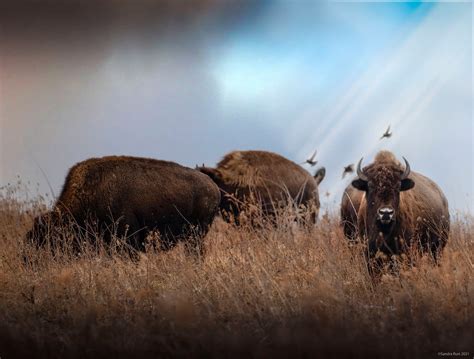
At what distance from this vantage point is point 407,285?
21.3 ft

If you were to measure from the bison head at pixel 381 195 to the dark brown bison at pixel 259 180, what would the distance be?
437cm

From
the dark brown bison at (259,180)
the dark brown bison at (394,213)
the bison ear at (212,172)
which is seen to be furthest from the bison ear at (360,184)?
the bison ear at (212,172)

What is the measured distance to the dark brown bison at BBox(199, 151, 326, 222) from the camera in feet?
41.3

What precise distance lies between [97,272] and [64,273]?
1.52 feet

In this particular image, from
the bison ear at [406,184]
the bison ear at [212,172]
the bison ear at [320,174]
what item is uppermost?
the bison ear at [406,184]

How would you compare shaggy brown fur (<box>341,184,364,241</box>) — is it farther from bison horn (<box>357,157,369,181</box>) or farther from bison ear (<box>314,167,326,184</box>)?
bison ear (<box>314,167,326,184</box>)

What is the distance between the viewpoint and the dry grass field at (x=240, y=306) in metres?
4.82

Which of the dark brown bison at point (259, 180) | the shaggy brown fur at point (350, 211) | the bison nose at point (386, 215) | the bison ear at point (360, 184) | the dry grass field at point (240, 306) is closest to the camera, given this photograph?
the dry grass field at point (240, 306)

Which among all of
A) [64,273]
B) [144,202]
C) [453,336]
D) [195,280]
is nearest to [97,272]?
[64,273]

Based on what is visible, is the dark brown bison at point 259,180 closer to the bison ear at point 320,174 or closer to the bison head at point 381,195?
the bison ear at point 320,174

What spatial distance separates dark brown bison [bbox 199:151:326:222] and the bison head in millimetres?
4372

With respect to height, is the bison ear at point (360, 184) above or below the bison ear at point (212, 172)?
above

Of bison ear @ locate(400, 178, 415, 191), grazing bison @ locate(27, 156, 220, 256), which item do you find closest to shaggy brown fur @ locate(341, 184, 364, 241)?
bison ear @ locate(400, 178, 415, 191)

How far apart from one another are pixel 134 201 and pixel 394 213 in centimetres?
406
